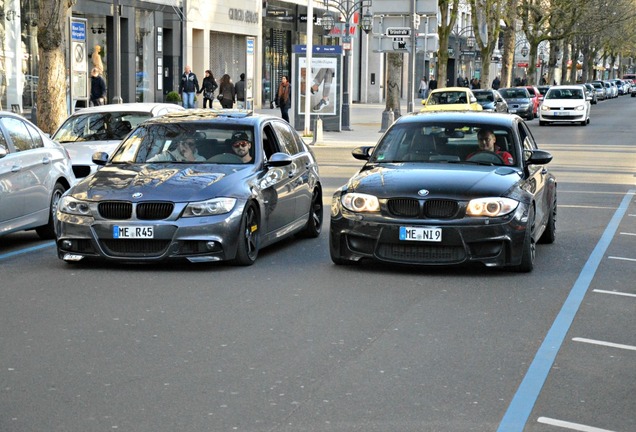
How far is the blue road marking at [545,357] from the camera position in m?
6.11

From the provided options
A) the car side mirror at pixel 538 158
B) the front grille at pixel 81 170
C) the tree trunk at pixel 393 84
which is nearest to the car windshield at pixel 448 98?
the tree trunk at pixel 393 84

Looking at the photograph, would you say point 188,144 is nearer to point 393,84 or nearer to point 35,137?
point 35,137

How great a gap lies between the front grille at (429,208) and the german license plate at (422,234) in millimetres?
129

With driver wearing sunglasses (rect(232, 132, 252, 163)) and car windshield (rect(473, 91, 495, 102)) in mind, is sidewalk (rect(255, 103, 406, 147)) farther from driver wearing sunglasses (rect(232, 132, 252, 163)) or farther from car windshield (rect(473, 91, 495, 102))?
driver wearing sunglasses (rect(232, 132, 252, 163))

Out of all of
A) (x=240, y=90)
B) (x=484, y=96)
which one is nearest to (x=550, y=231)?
(x=240, y=90)

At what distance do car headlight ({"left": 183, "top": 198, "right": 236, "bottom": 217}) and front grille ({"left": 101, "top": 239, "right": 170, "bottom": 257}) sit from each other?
1.14ft

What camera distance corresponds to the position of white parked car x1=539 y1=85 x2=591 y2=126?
49.0m

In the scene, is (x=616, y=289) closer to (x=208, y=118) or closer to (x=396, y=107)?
(x=208, y=118)

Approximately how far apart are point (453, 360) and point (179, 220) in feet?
13.3

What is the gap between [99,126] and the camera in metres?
18.0

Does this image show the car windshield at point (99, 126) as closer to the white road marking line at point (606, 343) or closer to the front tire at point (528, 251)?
the front tire at point (528, 251)

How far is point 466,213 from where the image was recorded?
10648 mm

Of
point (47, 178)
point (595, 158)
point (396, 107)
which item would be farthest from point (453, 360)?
point (396, 107)

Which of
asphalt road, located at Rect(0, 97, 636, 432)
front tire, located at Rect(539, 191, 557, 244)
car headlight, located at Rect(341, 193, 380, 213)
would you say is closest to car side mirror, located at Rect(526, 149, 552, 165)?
asphalt road, located at Rect(0, 97, 636, 432)
